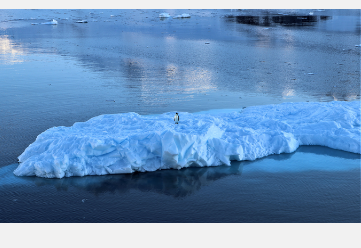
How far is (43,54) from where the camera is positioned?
30.0m

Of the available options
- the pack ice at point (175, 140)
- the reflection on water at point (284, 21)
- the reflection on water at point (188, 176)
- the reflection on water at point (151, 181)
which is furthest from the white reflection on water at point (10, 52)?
the reflection on water at point (284, 21)

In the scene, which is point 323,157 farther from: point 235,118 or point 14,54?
point 14,54

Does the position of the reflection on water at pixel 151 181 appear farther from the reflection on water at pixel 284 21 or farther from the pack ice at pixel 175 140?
the reflection on water at pixel 284 21

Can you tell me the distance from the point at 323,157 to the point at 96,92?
1270 cm

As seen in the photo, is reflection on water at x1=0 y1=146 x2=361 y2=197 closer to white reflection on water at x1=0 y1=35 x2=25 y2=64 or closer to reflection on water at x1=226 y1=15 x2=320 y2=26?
white reflection on water at x1=0 y1=35 x2=25 y2=64

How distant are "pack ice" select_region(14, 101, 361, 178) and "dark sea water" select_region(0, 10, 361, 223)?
365 millimetres

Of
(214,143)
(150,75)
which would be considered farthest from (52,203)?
(150,75)

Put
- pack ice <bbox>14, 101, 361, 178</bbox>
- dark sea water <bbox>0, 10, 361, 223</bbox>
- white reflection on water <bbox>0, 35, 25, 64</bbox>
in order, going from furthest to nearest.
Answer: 1. white reflection on water <bbox>0, 35, 25, 64</bbox>
2. pack ice <bbox>14, 101, 361, 178</bbox>
3. dark sea water <bbox>0, 10, 361, 223</bbox>

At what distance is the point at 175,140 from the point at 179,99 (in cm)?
759

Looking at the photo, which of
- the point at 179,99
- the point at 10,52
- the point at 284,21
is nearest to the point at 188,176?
the point at 179,99

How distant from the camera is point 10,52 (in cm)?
3067

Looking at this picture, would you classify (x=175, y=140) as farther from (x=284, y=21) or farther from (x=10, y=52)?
(x=284, y=21)

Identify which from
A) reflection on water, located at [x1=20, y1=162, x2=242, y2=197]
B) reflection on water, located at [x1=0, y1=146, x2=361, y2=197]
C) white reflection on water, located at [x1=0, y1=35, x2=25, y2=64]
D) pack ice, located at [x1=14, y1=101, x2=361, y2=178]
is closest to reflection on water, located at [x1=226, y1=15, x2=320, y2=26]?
white reflection on water, located at [x1=0, y1=35, x2=25, y2=64]

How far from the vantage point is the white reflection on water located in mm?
27656
